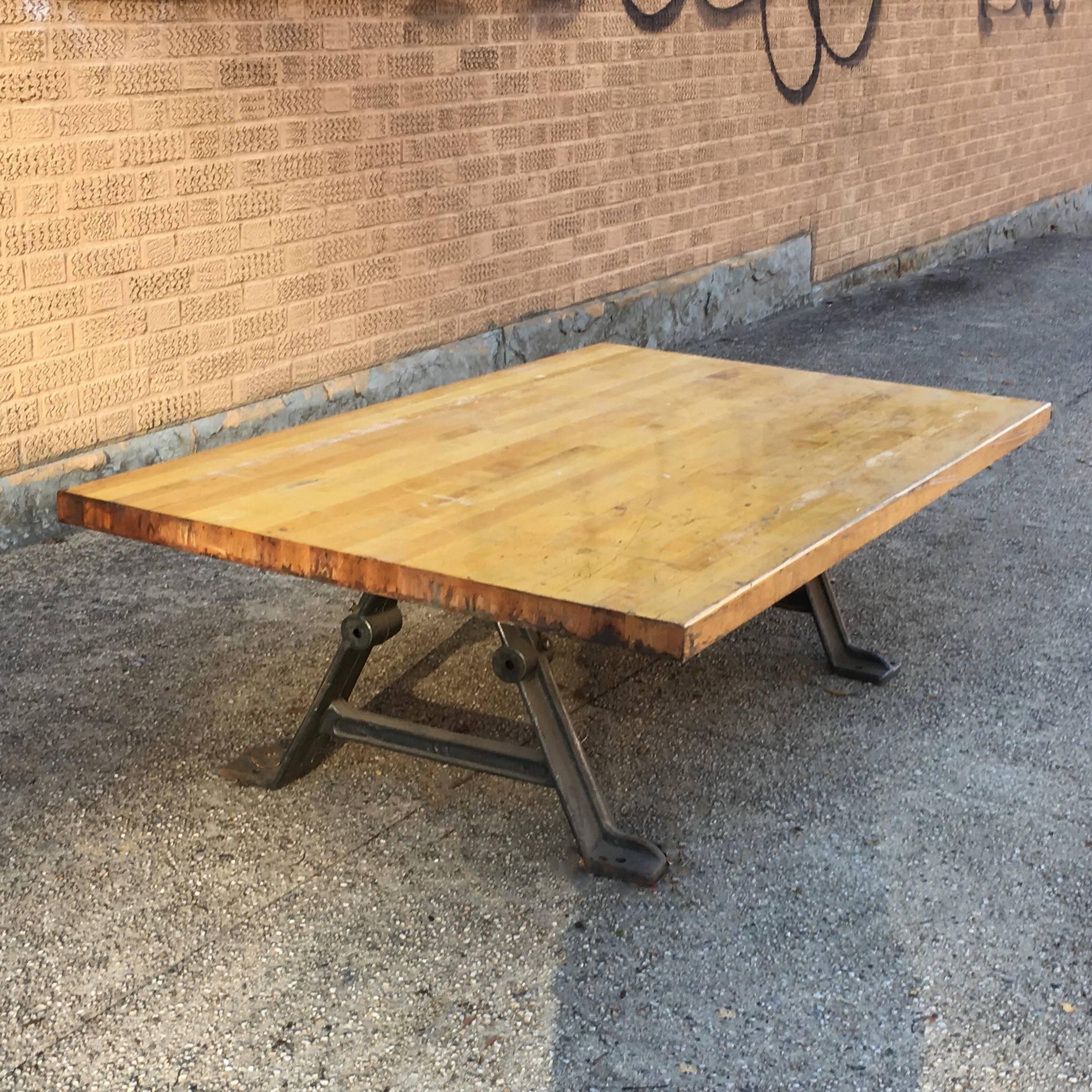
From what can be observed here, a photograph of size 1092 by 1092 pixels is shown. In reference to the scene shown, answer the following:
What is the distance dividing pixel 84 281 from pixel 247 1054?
258cm

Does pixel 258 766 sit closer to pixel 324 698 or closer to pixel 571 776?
pixel 324 698

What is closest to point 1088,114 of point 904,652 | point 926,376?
point 926,376

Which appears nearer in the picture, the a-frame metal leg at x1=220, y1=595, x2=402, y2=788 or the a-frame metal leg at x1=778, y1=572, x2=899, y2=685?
the a-frame metal leg at x1=220, y1=595, x2=402, y2=788

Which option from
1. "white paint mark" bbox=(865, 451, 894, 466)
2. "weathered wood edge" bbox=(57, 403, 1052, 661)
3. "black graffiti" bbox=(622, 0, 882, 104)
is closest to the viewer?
"weathered wood edge" bbox=(57, 403, 1052, 661)

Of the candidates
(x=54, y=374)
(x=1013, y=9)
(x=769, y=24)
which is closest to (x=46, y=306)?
(x=54, y=374)

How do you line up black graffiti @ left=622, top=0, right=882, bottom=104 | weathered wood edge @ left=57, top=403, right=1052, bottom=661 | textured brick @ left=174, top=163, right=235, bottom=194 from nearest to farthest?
weathered wood edge @ left=57, top=403, right=1052, bottom=661 < textured brick @ left=174, top=163, right=235, bottom=194 < black graffiti @ left=622, top=0, right=882, bottom=104

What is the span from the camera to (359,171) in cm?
495

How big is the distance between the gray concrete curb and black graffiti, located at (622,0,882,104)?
30.5 inches

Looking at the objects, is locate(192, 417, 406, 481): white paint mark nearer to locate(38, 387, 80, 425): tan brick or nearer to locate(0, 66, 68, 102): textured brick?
locate(38, 387, 80, 425): tan brick

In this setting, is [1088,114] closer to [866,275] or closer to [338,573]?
[866,275]

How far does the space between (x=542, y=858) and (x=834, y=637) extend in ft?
3.39

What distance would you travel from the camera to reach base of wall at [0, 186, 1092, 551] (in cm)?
417

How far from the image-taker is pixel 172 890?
2525 mm

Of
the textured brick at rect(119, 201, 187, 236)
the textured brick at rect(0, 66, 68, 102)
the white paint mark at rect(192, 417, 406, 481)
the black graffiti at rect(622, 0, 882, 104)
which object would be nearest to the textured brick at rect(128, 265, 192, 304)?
the textured brick at rect(119, 201, 187, 236)
